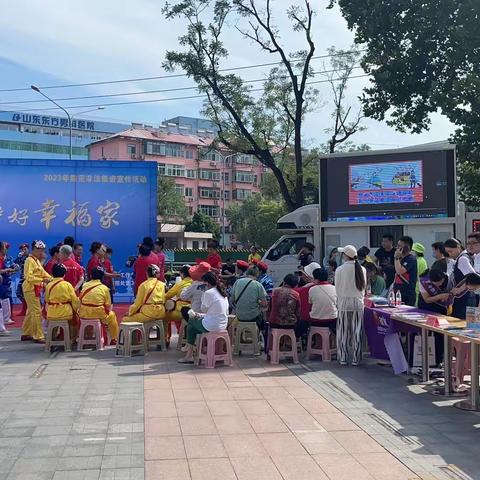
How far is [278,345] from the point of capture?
26.6 feet

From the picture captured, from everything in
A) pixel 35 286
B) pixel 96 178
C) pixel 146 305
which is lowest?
pixel 146 305

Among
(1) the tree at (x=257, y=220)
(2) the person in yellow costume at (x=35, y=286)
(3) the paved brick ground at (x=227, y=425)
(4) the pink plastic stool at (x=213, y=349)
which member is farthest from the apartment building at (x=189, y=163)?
Answer: (3) the paved brick ground at (x=227, y=425)

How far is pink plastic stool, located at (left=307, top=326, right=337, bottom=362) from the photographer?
8.23 m

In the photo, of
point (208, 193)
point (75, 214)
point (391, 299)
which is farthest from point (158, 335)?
point (208, 193)

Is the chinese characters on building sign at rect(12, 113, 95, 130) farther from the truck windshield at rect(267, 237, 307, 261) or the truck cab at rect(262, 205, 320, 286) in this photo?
the truck cab at rect(262, 205, 320, 286)

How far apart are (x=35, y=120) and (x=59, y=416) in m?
67.0

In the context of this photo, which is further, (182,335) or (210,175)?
(210,175)

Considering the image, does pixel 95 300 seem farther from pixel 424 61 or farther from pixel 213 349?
pixel 424 61

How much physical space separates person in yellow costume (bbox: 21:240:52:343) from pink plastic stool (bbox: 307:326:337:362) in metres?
4.27

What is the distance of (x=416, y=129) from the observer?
17469 millimetres

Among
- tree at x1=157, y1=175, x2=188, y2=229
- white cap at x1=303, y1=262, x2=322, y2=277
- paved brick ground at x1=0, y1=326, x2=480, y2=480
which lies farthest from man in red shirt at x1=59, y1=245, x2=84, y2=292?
tree at x1=157, y1=175, x2=188, y2=229

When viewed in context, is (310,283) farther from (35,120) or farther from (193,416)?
(35,120)

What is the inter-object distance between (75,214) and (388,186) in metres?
6.98

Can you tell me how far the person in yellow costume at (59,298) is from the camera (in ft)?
28.8
